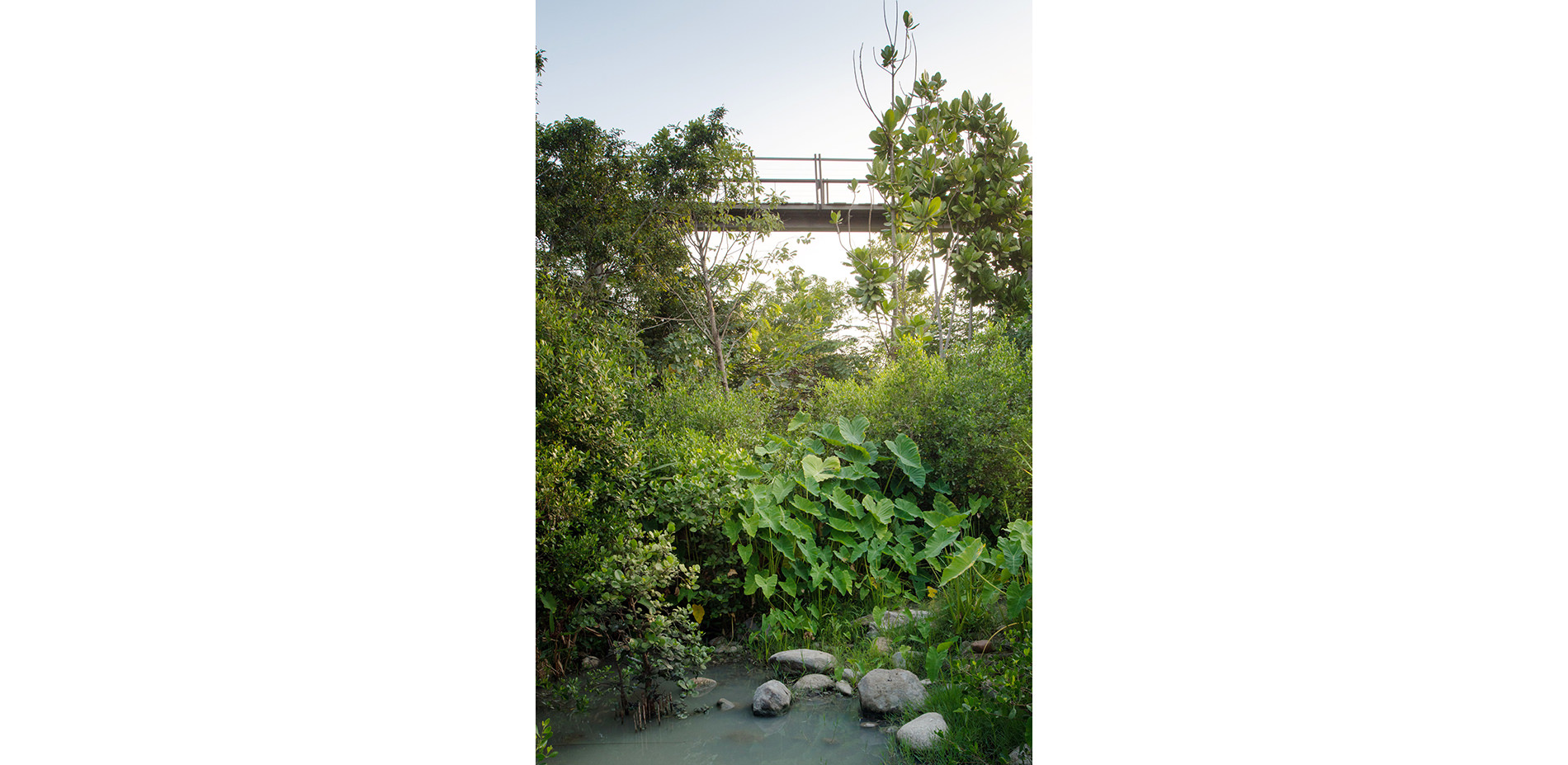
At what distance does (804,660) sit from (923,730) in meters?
0.63

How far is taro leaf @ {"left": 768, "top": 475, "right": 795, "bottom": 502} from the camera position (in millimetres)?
2666

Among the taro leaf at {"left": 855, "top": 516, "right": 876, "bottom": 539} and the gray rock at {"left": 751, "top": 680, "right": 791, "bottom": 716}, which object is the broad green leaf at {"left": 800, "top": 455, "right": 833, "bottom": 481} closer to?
the taro leaf at {"left": 855, "top": 516, "right": 876, "bottom": 539}

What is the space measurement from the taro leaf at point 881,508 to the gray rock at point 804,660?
0.57 m

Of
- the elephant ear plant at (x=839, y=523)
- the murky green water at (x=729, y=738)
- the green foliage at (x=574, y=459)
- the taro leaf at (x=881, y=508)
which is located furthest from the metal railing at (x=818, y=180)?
the murky green water at (x=729, y=738)

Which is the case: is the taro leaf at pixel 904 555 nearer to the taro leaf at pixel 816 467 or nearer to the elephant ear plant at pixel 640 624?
the taro leaf at pixel 816 467

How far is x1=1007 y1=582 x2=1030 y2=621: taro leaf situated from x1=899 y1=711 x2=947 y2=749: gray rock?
0.38 metres
